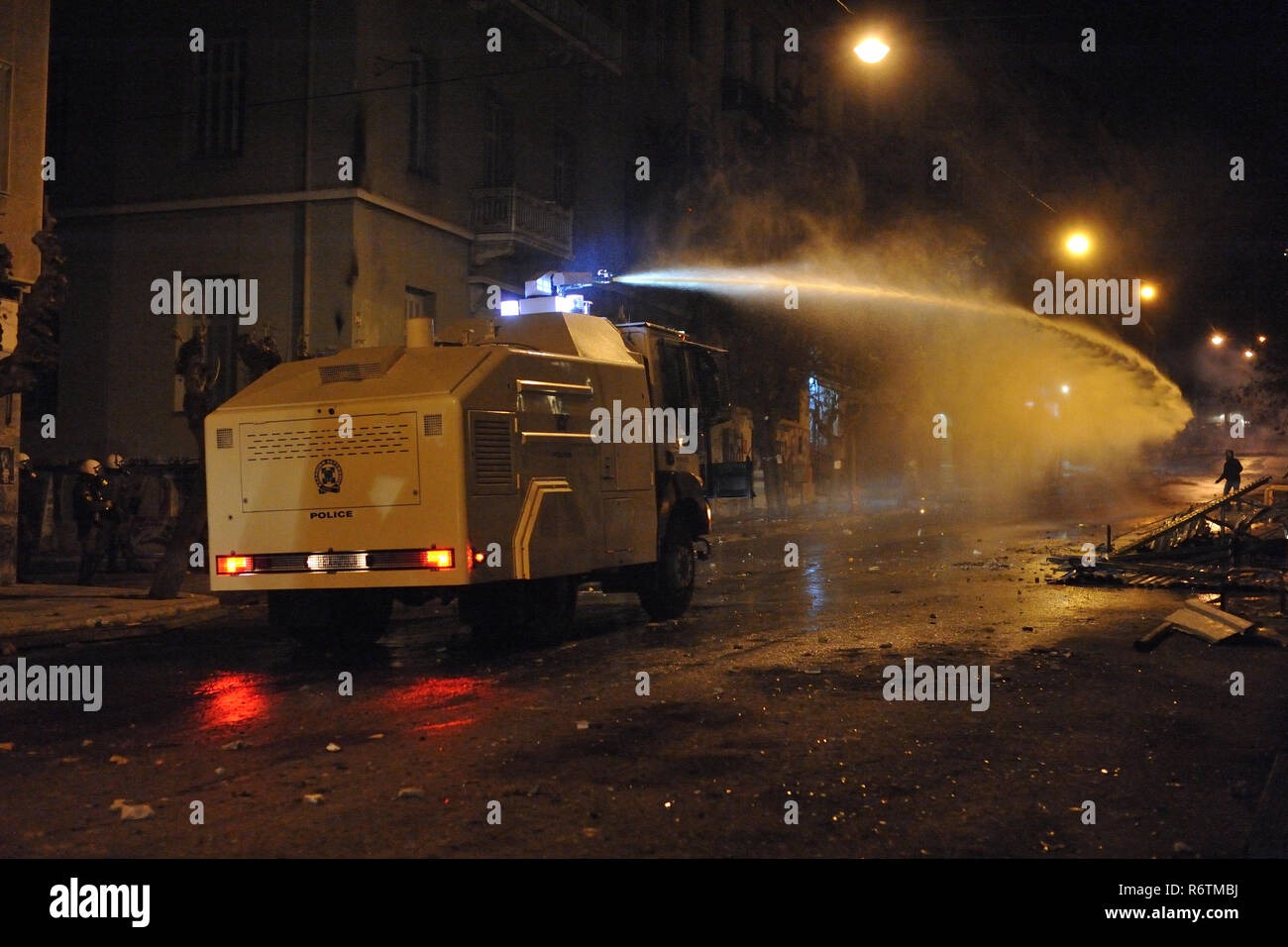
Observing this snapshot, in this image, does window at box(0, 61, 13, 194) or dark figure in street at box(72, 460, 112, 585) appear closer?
→ window at box(0, 61, 13, 194)

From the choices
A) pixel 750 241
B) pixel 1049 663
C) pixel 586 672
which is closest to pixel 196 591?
pixel 586 672

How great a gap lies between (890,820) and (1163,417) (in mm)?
67998

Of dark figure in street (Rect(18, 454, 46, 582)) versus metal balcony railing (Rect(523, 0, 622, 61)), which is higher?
metal balcony railing (Rect(523, 0, 622, 61))

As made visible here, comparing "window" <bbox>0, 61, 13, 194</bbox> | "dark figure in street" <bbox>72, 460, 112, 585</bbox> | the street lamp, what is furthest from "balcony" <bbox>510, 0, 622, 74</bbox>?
"dark figure in street" <bbox>72, 460, 112, 585</bbox>

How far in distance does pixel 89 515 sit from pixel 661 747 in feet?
40.2

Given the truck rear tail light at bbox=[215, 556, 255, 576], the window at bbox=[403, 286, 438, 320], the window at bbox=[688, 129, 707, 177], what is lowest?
the truck rear tail light at bbox=[215, 556, 255, 576]

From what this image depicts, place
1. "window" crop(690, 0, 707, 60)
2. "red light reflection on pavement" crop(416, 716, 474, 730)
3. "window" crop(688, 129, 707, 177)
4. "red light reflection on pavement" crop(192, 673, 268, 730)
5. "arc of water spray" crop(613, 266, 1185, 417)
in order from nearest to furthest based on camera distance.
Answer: "red light reflection on pavement" crop(416, 716, 474, 730)
"red light reflection on pavement" crop(192, 673, 268, 730)
"arc of water spray" crop(613, 266, 1185, 417)
"window" crop(688, 129, 707, 177)
"window" crop(690, 0, 707, 60)

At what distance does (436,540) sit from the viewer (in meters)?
9.36

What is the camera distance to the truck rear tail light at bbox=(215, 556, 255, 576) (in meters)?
9.99

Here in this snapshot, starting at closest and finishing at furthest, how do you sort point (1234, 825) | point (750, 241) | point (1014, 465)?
point (1234, 825), point (750, 241), point (1014, 465)

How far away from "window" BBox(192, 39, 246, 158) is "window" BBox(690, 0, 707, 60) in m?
15.1

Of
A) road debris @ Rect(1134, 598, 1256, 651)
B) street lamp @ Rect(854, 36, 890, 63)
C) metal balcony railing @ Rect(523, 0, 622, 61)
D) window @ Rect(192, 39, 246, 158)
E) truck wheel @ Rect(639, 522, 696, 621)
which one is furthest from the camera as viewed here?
metal balcony railing @ Rect(523, 0, 622, 61)

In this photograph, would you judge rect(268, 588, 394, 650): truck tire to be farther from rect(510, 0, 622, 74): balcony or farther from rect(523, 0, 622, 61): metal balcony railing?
rect(523, 0, 622, 61): metal balcony railing
